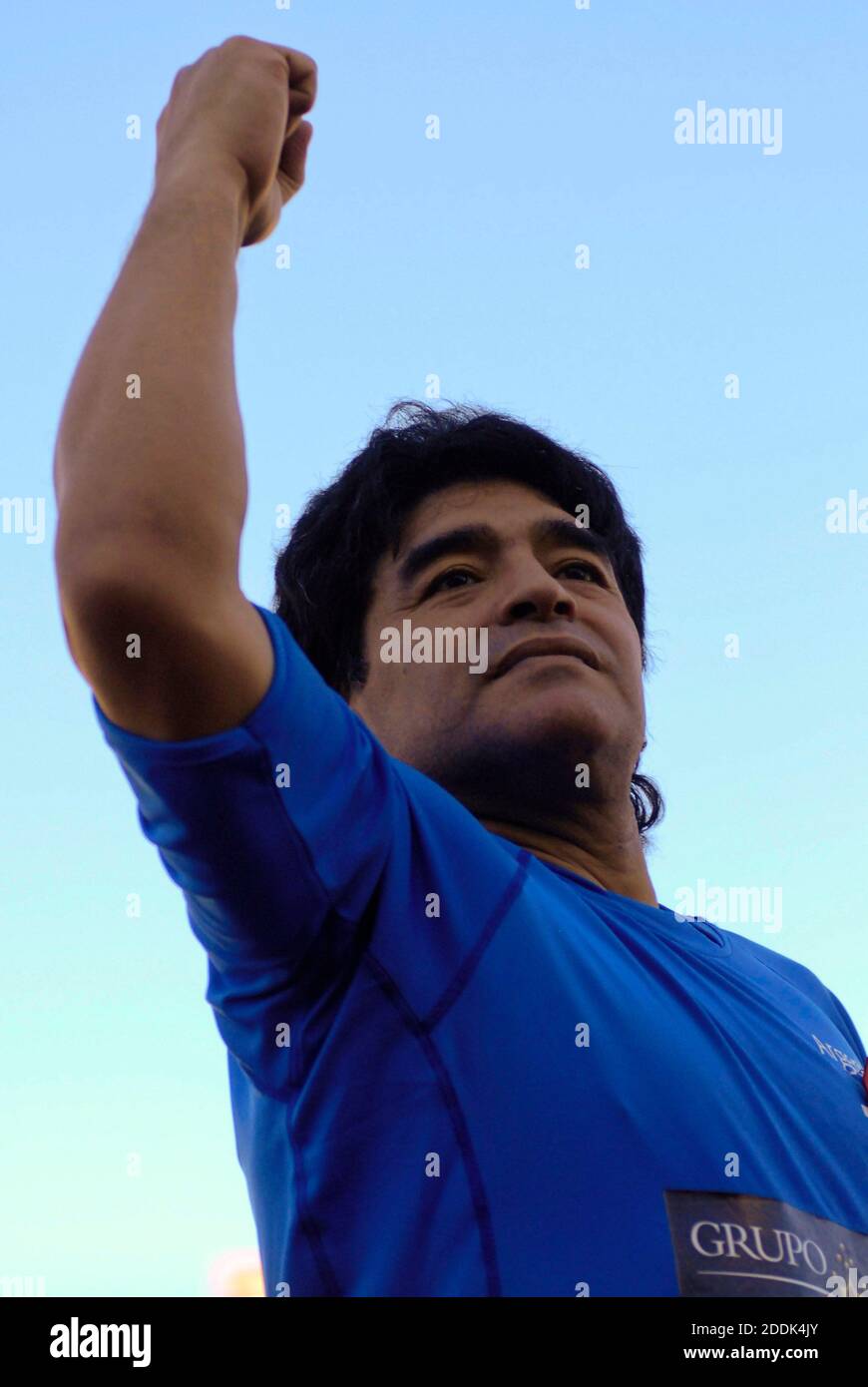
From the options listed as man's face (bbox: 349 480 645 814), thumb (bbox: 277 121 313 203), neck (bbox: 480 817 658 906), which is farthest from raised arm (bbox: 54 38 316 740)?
neck (bbox: 480 817 658 906)

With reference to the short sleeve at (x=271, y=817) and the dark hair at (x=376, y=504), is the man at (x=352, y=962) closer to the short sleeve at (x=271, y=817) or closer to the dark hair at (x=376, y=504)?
the short sleeve at (x=271, y=817)

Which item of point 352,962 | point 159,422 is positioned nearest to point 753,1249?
point 352,962

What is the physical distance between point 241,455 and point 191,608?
219 mm

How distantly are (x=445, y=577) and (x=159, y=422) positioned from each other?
1.41m

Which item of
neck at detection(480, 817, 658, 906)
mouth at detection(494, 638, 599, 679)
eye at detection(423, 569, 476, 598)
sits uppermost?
eye at detection(423, 569, 476, 598)

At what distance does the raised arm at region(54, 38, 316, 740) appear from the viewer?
1800mm

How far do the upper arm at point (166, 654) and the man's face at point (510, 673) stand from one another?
1.02 metres

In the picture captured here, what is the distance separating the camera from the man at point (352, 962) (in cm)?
185

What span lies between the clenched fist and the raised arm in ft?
0.35

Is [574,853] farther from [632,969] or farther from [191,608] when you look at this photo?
[191,608]

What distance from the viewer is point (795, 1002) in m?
2.83

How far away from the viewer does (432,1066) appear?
80.9 inches

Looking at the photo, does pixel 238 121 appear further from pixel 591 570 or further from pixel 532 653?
pixel 591 570

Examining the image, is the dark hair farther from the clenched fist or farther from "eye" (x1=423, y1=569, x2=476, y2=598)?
the clenched fist
